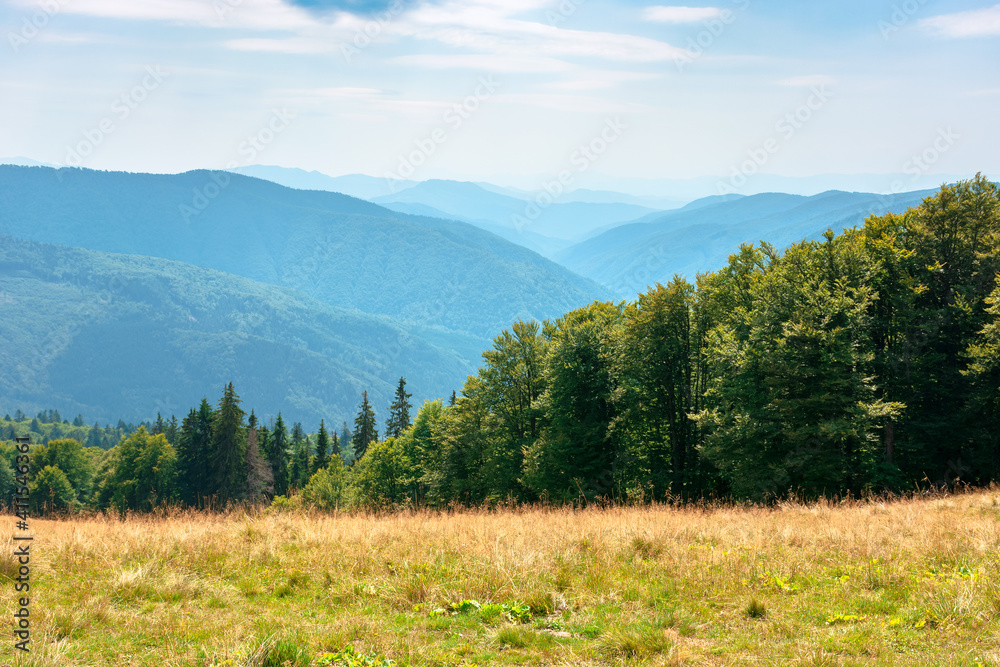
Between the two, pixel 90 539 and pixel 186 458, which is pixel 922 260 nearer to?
pixel 90 539

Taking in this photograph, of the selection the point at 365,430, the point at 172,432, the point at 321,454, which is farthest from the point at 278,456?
the point at 172,432

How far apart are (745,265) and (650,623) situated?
32.8 metres

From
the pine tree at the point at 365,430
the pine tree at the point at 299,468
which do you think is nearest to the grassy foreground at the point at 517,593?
the pine tree at the point at 365,430

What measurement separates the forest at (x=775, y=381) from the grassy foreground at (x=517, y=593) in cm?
1325

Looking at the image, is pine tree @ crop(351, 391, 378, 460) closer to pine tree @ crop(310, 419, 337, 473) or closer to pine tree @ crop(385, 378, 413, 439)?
pine tree @ crop(385, 378, 413, 439)

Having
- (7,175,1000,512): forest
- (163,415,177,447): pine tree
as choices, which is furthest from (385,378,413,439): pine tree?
(163,415,177,447): pine tree

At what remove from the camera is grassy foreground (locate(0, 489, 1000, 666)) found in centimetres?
555

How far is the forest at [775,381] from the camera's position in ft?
86.9

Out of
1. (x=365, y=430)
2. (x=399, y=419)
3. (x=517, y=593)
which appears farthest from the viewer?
(x=399, y=419)

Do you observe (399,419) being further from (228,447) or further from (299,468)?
(228,447)

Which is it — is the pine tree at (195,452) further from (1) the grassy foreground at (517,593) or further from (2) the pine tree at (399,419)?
(1) the grassy foreground at (517,593)

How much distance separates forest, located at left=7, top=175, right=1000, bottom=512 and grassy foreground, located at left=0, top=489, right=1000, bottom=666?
13248 mm

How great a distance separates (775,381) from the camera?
26.9 meters

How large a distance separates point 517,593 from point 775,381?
23.4m
